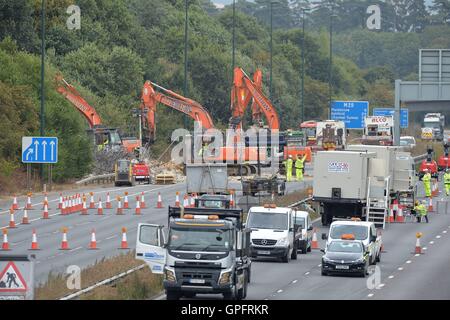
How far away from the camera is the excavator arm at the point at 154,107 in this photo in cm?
8556

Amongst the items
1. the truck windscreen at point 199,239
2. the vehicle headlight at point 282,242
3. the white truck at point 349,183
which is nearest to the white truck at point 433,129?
the white truck at point 349,183

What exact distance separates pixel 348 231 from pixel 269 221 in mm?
2804

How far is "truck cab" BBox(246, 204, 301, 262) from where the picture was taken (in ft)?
143

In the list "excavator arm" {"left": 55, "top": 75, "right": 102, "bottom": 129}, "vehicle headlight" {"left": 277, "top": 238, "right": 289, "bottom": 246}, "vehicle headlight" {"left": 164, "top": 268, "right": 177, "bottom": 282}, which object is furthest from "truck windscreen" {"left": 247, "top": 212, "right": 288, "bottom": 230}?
"excavator arm" {"left": 55, "top": 75, "right": 102, "bottom": 129}

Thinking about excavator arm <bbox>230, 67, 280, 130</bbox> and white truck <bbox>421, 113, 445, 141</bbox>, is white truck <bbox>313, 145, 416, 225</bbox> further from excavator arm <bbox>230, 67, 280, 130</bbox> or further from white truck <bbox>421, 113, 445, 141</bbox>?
white truck <bbox>421, 113, 445, 141</bbox>

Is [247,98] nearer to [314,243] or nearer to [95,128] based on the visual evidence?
[95,128]

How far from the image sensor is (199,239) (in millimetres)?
32125

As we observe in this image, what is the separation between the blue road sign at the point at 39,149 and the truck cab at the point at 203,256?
30005 millimetres

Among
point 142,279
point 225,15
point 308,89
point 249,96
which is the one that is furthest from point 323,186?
point 225,15

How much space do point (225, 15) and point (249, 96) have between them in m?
74.0

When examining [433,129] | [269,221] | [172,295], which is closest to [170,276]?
[172,295]

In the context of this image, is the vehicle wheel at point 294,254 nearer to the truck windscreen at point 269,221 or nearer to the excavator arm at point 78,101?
the truck windscreen at point 269,221
